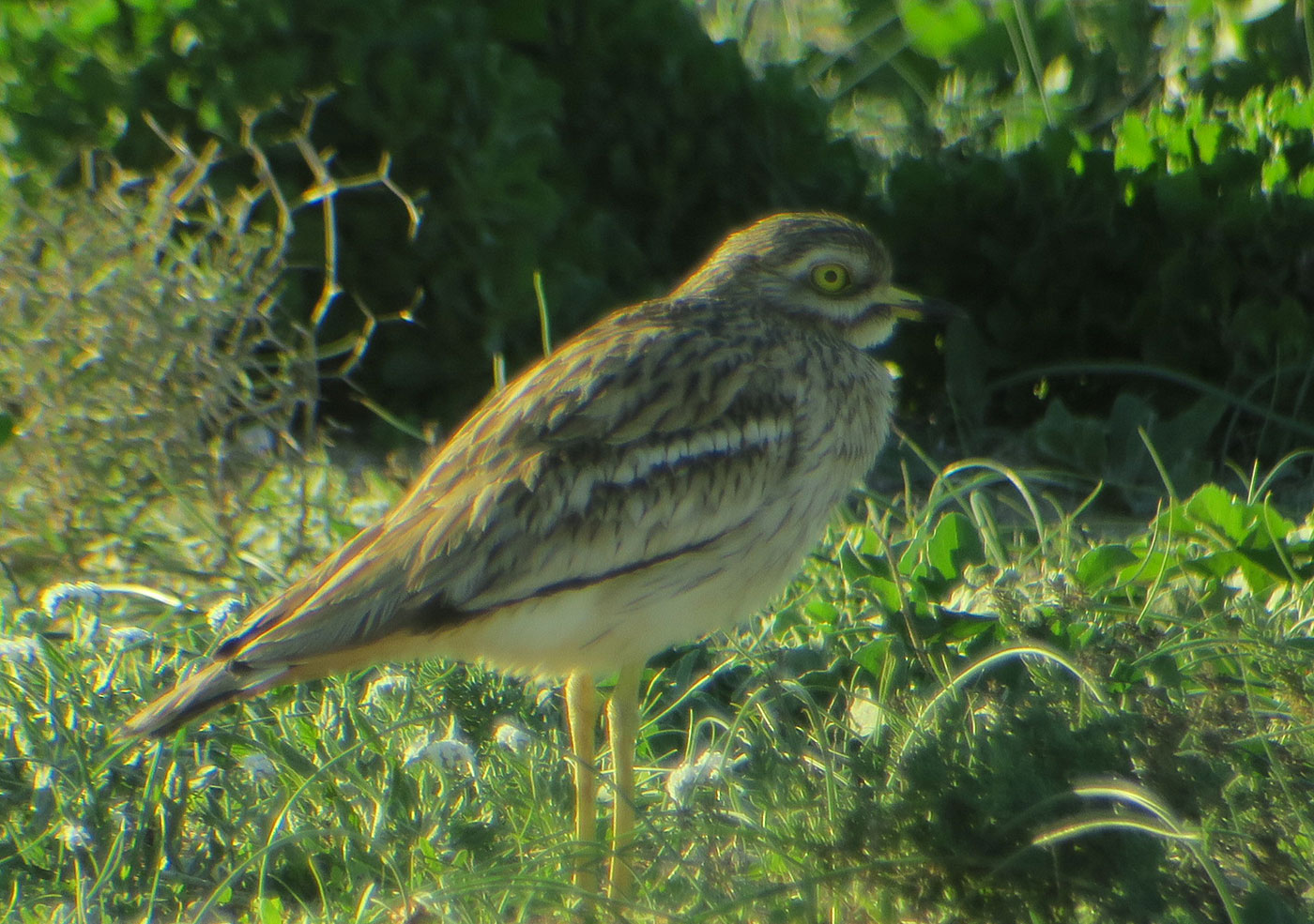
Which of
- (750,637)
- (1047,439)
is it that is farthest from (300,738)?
(1047,439)

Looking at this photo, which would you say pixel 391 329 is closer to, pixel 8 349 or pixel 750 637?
pixel 8 349

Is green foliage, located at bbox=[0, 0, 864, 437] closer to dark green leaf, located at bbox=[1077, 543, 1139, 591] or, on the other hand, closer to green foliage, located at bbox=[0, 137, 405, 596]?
green foliage, located at bbox=[0, 137, 405, 596]

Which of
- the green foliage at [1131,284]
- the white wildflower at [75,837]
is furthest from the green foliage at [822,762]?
the green foliage at [1131,284]

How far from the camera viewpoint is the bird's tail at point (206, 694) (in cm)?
270

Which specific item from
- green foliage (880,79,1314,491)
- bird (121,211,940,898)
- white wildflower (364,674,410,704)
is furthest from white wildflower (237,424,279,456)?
green foliage (880,79,1314,491)

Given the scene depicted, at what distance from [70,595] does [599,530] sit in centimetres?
147

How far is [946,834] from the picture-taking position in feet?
8.25

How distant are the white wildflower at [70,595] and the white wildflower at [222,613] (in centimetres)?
28

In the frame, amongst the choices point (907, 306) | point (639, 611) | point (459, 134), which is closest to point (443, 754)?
point (639, 611)

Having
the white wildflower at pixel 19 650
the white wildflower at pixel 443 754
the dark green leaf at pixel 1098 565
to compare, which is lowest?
the white wildflower at pixel 19 650

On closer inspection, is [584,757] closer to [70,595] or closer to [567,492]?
[567,492]

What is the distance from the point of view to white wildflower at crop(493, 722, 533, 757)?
3148 millimetres

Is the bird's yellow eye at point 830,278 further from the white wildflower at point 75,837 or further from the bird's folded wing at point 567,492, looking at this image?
the white wildflower at point 75,837

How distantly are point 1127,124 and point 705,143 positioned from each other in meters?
1.28
